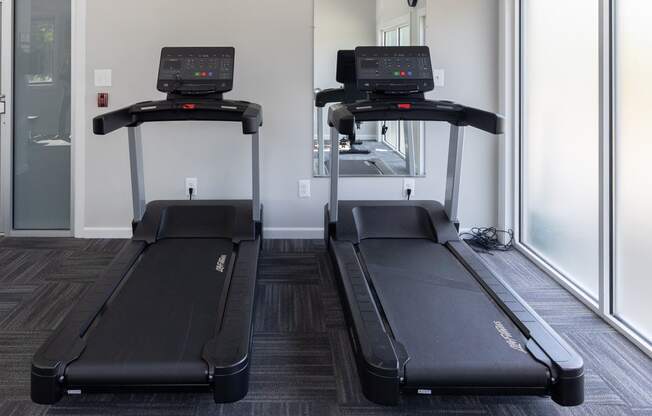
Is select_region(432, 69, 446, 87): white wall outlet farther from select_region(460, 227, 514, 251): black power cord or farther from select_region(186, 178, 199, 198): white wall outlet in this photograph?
select_region(186, 178, 199, 198): white wall outlet

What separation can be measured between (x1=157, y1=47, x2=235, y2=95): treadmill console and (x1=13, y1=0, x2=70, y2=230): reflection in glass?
4.35 ft

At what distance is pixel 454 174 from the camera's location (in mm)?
3900

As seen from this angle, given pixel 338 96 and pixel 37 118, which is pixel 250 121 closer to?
pixel 338 96

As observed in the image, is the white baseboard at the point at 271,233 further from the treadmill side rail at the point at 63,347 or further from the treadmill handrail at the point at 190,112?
the treadmill side rail at the point at 63,347

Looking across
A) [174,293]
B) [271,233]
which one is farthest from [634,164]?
[271,233]

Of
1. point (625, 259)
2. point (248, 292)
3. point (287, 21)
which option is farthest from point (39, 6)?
point (625, 259)

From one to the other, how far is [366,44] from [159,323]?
9.18 ft

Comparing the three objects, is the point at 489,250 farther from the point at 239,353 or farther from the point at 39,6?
the point at 39,6

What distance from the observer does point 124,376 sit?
6.98ft

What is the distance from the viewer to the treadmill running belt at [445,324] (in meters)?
2.13

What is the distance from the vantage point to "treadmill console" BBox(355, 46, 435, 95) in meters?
3.55

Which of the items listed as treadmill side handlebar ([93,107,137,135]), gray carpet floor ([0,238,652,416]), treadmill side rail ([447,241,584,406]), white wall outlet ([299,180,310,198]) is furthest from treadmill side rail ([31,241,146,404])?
white wall outlet ([299,180,310,198])

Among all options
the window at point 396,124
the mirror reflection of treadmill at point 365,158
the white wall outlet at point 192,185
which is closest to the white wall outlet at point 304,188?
the mirror reflection of treadmill at point 365,158

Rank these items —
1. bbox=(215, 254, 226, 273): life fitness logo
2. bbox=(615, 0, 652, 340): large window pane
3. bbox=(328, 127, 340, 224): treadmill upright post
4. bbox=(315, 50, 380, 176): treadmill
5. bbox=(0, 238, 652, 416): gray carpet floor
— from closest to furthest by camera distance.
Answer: bbox=(0, 238, 652, 416): gray carpet floor
bbox=(615, 0, 652, 340): large window pane
bbox=(215, 254, 226, 273): life fitness logo
bbox=(328, 127, 340, 224): treadmill upright post
bbox=(315, 50, 380, 176): treadmill
